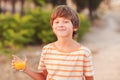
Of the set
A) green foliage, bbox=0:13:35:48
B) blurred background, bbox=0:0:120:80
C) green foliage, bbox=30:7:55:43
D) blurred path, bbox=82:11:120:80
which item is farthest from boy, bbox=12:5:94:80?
green foliage, bbox=30:7:55:43

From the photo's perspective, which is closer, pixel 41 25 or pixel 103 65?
pixel 103 65

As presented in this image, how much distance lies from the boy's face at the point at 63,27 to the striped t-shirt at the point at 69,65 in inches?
4.9

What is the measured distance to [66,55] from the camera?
2906 mm

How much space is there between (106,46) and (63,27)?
13300 millimetres

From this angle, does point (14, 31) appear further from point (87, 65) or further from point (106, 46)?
point (87, 65)

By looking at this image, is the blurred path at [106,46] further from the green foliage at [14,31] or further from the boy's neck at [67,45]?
the boy's neck at [67,45]

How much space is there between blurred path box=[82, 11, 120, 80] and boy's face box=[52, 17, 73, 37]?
5.66 m

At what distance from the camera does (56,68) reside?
292 cm

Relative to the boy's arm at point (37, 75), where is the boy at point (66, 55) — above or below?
above

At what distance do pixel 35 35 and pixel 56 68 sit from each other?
1321cm

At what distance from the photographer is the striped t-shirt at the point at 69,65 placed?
2895 mm

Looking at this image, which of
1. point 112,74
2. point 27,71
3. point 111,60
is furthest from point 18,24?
point 27,71

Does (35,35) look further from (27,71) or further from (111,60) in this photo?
(27,71)

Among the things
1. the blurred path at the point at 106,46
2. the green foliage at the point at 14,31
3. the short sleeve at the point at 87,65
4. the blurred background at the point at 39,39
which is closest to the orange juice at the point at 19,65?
the short sleeve at the point at 87,65
